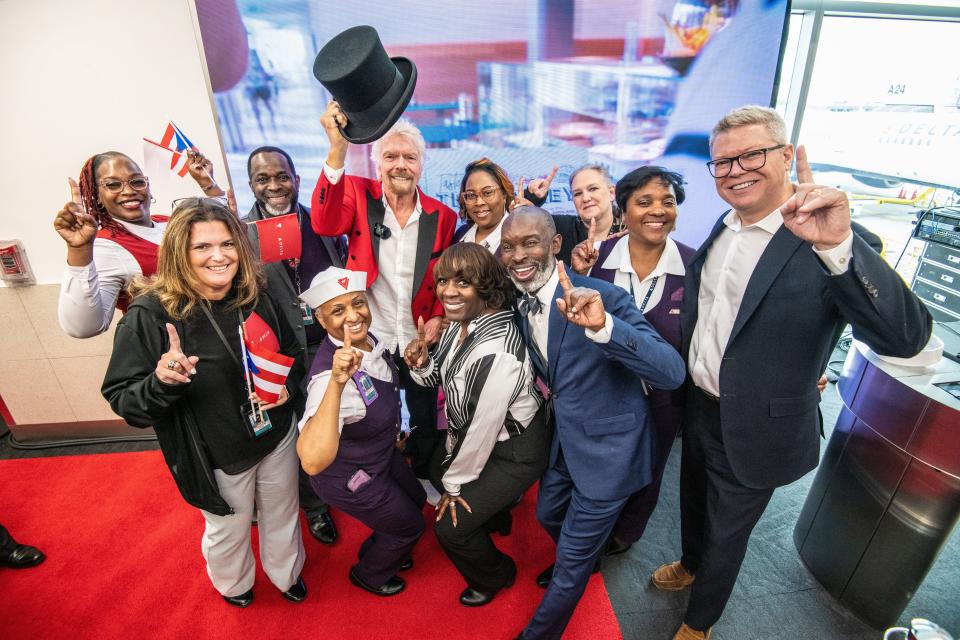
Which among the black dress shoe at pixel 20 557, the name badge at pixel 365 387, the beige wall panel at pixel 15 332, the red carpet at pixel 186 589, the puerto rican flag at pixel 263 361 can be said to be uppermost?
the puerto rican flag at pixel 263 361

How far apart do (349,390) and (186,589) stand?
1834 millimetres

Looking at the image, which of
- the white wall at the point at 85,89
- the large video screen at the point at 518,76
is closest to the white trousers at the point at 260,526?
the white wall at the point at 85,89

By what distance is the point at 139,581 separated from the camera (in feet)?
9.12

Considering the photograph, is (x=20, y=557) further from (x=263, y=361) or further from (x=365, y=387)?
(x=365, y=387)

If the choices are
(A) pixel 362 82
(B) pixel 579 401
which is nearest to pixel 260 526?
(B) pixel 579 401

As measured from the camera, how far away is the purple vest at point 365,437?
218 cm

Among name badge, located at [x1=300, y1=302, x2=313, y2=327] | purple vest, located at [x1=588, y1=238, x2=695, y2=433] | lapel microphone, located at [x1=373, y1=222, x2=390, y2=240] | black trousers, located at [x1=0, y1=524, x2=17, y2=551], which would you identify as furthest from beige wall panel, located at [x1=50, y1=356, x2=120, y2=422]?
purple vest, located at [x1=588, y1=238, x2=695, y2=433]

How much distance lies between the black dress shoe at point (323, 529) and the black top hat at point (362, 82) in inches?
96.0

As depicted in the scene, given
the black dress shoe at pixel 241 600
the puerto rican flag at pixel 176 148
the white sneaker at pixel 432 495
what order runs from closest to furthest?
the black dress shoe at pixel 241 600 < the puerto rican flag at pixel 176 148 < the white sneaker at pixel 432 495

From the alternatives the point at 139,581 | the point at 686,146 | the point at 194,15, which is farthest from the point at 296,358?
the point at 686,146

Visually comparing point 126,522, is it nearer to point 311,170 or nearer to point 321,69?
point 311,170

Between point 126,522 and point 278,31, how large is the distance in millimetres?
3623

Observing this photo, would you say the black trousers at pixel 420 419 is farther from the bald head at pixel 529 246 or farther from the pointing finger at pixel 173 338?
the pointing finger at pixel 173 338

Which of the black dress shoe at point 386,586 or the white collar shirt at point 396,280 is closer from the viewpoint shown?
the black dress shoe at point 386,586
